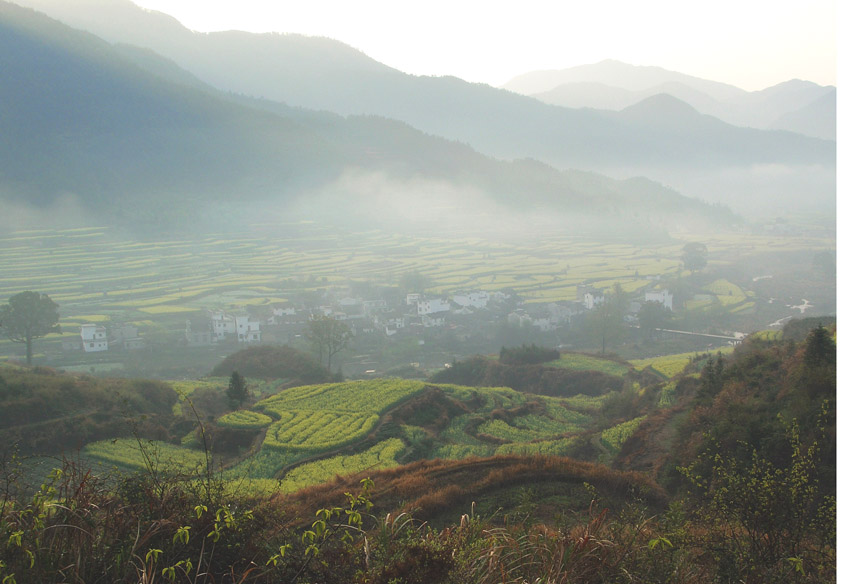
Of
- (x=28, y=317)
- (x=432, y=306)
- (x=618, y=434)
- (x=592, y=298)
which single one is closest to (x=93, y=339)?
(x=28, y=317)

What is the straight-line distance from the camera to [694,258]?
38562 millimetres

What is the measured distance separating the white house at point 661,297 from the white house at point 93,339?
25.1m

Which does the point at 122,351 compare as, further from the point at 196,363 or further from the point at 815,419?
the point at 815,419

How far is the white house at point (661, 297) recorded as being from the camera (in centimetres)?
2974

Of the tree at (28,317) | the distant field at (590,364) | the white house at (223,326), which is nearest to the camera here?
the distant field at (590,364)

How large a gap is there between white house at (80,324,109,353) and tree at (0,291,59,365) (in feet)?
8.76

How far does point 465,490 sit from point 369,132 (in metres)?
69.1

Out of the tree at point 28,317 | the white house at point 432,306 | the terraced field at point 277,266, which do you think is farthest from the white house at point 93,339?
the white house at point 432,306

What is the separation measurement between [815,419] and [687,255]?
36.1m

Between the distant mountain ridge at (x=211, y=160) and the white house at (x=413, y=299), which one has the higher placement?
the distant mountain ridge at (x=211, y=160)

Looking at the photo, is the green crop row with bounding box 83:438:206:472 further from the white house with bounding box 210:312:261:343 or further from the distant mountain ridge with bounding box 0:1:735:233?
the distant mountain ridge with bounding box 0:1:735:233

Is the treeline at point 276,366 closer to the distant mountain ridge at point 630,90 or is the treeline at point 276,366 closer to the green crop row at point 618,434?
the green crop row at point 618,434

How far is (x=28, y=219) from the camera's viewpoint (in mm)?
42406

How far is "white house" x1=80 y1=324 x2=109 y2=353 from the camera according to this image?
2394cm
